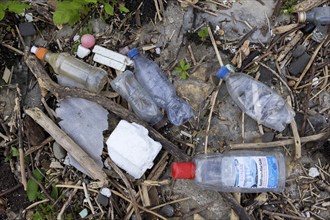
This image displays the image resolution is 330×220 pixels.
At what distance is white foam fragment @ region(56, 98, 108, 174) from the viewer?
10.5ft

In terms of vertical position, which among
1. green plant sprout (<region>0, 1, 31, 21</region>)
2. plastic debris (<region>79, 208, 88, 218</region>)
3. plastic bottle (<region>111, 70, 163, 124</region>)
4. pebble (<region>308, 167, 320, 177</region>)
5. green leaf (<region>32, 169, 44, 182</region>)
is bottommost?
plastic debris (<region>79, 208, 88, 218</region>)

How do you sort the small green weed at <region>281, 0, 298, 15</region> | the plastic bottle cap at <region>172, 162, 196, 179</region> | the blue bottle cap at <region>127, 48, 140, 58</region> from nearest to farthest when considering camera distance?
the plastic bottle cap at <region>172, 162, 196, 179</region>
the blue bottle cap at <region>127, 48, 140, 58</region>
the small green weed at <region>281, 0, 298, 15</region>

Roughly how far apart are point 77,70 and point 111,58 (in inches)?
10.0

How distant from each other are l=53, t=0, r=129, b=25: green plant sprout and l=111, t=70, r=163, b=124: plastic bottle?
467 millimetres

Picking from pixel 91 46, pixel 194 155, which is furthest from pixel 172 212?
pixel 91 46

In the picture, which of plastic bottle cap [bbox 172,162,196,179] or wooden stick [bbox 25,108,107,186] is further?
wooden stick [bbox 25,108,107,186]

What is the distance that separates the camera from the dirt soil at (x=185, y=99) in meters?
3.16

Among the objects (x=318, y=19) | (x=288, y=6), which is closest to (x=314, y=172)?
(x=318, y=19)

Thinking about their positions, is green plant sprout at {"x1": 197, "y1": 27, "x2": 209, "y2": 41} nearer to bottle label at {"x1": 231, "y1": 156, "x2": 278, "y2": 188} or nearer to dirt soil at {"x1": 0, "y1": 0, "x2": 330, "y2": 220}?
dirt soil at {"x1": 0, "y1": 0, "x2": 330, "y2": 220}

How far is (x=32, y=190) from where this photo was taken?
10.5 ft

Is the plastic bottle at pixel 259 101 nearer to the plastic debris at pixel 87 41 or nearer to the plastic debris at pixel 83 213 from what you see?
the plastic debris at pixel 87 41

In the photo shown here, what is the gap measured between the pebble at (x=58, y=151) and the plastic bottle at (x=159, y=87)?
0.72m

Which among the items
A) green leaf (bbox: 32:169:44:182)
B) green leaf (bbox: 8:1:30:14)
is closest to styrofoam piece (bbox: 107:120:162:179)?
green leaf (bbox: 32:169:44:182)

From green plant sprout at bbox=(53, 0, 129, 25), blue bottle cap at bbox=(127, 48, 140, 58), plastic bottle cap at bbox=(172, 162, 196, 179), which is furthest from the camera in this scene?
blue bottle cap at bbox=(127, 48, 140, 58)
